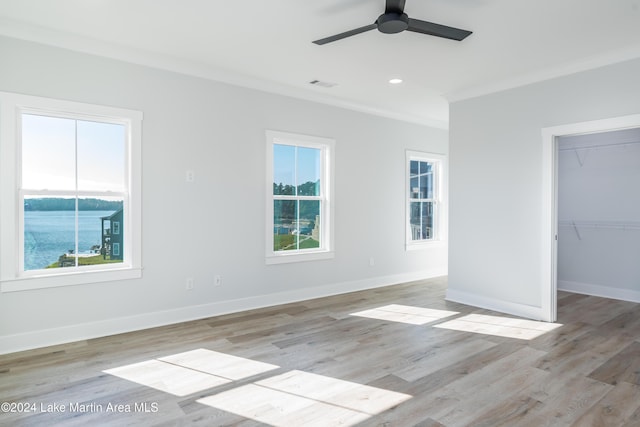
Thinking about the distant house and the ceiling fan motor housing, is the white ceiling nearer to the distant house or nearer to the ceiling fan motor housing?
the ceiling fan motor housing

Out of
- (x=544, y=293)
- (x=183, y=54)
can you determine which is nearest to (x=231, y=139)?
(x=183, y=54)

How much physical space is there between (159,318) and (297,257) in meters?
1.88

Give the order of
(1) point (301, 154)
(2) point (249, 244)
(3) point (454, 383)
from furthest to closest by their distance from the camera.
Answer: (1) point (301, 154), (2) point (249, 244), (3) point (454, 383)

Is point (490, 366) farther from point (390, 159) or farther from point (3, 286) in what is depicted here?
point (3, 286)

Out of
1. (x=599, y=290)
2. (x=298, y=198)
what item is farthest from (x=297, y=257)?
(x=599, y=290)

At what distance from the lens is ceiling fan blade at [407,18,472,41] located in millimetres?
2803

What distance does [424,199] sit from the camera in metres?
7.09

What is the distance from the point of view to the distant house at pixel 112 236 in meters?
3.96

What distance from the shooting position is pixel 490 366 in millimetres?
3180

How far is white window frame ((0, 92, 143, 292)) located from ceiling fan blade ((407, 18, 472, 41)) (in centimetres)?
286

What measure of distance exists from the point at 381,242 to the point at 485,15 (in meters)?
3.80

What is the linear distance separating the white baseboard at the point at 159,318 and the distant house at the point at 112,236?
673mm

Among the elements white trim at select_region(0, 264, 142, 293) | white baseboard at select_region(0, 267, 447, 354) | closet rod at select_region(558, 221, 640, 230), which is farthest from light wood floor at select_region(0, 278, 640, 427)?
closet rod at select_region(558, 221, 640, 230)

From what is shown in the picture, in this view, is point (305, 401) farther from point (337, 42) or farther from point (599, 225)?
point (599, 225)
